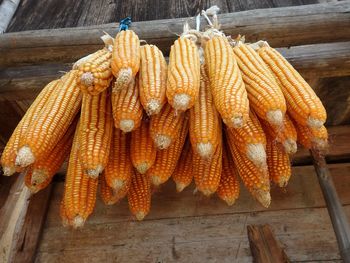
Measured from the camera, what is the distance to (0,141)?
324 centimetres

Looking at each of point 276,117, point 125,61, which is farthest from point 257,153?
point 125,61

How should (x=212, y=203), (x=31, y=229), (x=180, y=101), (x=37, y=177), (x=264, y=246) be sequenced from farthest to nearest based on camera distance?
1. (x=212, y=203)
2. (x=31, y=229)
3. (x=264, y=246)
4. (x=37, y=177)
5. (x=180, y=101)

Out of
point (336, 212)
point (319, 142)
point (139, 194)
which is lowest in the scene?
point (336, 212)

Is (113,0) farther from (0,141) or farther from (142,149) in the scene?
(142,149)

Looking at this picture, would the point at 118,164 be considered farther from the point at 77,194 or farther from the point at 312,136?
the point at 312,136

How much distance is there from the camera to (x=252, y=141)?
5.44ft

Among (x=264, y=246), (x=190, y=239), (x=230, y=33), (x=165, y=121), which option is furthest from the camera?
(x=190, y=239)

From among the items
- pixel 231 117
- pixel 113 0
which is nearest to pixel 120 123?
pixel 231 117

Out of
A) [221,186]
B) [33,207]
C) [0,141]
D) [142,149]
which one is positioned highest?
[142,149]

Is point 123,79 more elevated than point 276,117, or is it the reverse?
point 123,79

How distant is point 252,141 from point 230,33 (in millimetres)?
992

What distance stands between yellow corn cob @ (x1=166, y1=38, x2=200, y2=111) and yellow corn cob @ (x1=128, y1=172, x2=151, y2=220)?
0.65 meters

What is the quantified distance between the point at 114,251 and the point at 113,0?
105 inches

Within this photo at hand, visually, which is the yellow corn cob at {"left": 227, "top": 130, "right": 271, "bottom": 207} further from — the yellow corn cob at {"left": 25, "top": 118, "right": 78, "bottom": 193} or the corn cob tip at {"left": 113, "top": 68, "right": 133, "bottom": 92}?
the yellow corn cob at {"left": 25, "top": 118, "right": 78, "bottom": 193}
